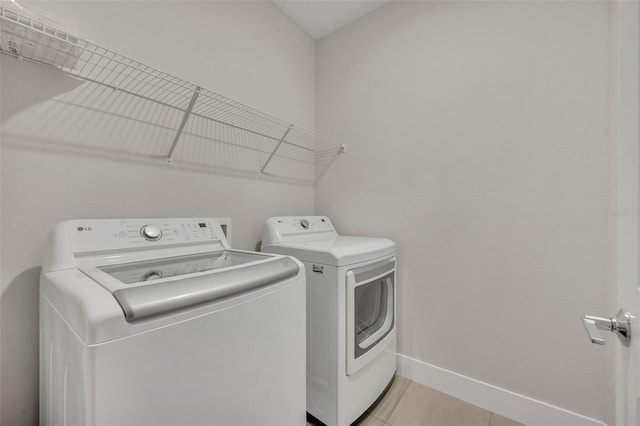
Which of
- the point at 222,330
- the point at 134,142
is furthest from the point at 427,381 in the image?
the point at 134,142

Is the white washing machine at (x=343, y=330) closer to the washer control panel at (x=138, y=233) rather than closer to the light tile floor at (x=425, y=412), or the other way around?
the light tile floor at (x=425, y=412)

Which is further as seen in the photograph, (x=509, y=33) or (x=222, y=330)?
(x=509, y=33)

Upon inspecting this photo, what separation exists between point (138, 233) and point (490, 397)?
210cm

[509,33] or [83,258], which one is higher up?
[509,33]

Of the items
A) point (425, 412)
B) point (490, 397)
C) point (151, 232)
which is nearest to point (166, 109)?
point (151, 232)

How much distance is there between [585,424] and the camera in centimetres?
130

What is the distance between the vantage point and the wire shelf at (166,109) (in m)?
0.96

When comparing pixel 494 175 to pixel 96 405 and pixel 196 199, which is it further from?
pixel 96 405

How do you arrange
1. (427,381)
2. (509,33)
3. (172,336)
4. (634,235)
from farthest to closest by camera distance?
(427,381)
(509,33)
(172,336)
(634,235)

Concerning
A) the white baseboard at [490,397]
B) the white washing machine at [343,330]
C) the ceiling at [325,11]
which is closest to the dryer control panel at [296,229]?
the white washing machine at [343,330]

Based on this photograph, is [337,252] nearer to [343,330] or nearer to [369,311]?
[343,330]

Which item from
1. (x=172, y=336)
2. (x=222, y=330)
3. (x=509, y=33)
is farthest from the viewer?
(x=509, y=33)

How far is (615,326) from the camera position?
1.81 ft

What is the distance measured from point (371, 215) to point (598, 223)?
49.0 inches
